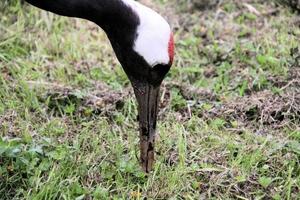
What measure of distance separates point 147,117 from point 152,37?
44 centimetres

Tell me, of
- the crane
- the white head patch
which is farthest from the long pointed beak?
the white head patch

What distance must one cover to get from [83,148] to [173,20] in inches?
80.8

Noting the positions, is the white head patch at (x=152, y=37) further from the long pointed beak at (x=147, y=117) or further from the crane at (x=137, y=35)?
the long pointed beak at (x=147, y=117)

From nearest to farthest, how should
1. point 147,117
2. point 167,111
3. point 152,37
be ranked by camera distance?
point 152,37, point 147,117, point 167,111

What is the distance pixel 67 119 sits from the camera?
3.87m

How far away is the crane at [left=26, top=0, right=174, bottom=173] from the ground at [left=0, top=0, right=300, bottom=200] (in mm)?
390

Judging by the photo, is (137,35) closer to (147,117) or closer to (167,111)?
(147,117)

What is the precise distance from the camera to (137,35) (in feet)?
9.87

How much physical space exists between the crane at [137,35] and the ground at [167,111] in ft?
1.28

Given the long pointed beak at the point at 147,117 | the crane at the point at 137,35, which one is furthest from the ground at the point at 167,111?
the crane at the point at 137,35

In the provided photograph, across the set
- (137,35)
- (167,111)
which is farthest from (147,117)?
(167,111)

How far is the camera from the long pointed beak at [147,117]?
3201 millimetres

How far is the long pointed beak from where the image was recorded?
3.20 m

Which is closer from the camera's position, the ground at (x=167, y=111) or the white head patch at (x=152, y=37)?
the white head patch at (x=152, y=37)
